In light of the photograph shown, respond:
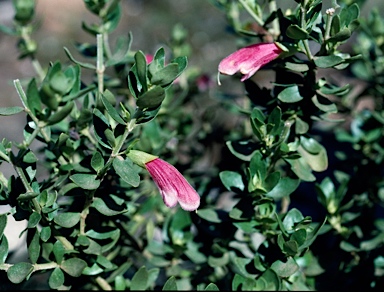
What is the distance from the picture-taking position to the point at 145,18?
4020 mm

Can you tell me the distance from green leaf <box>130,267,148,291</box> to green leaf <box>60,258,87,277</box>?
13cm

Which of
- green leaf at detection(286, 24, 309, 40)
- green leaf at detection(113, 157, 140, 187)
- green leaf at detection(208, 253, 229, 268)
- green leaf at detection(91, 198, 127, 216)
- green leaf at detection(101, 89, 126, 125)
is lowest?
green leaf at detection(208, 253, 229, 268)

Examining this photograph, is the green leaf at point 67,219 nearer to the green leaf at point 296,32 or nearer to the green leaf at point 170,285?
the green leaf at point 170,285

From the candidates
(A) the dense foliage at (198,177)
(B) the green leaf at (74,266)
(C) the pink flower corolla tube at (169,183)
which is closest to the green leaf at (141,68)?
(A) the dense foliage at (198,177)

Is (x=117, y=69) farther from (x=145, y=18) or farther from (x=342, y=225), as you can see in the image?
(x=145, y=18)

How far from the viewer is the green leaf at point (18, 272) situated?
83 centimetres

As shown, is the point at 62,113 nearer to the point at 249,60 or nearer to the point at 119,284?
the point at 249,60

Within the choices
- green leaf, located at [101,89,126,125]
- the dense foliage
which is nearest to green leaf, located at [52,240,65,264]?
the dense foliage

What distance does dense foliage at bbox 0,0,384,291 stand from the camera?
2.69 ft

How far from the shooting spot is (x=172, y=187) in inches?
31.9

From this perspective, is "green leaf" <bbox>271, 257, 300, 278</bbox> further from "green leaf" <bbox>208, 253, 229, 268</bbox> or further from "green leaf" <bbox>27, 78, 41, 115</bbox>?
"green leaf" <bbox>27, 78, 41, 115</bbox>

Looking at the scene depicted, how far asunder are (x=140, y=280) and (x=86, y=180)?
27 cm

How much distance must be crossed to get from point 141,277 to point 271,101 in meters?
0.38

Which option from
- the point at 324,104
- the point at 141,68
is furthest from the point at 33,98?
the point at 324,104
